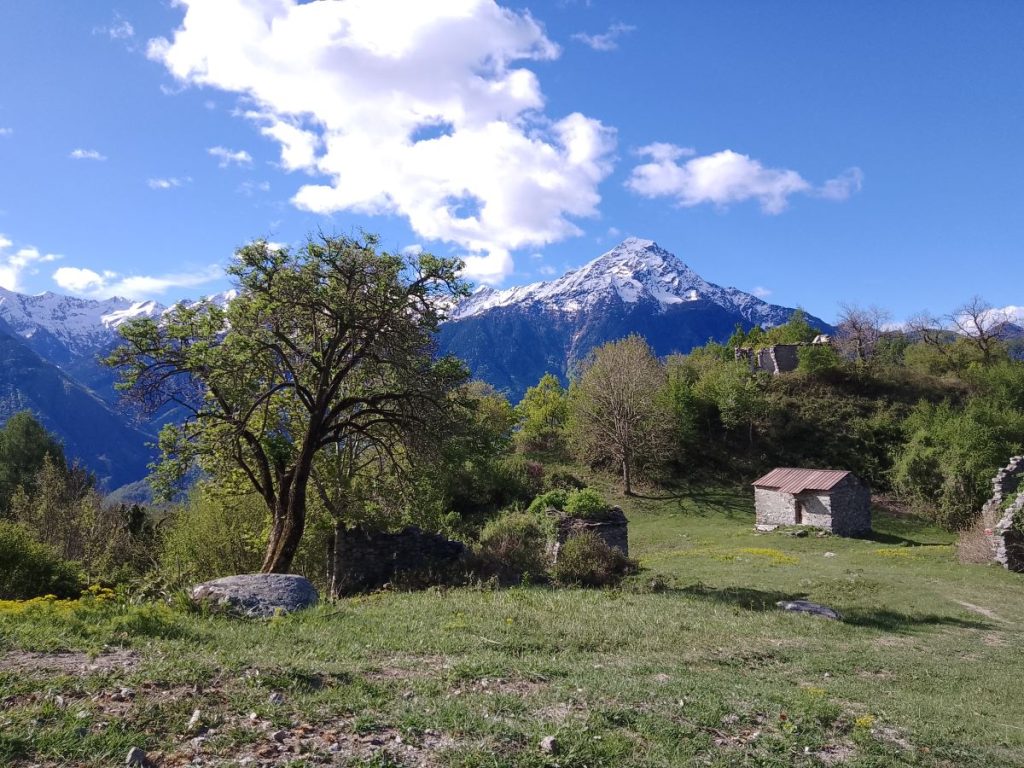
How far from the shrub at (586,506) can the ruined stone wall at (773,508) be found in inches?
908

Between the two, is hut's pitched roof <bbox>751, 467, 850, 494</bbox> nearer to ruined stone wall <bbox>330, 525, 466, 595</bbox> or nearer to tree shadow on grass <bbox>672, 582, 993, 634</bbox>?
tree shadow on grass <bbox>672, 582, 993, 634</bbox>

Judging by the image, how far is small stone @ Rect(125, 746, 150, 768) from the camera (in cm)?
459

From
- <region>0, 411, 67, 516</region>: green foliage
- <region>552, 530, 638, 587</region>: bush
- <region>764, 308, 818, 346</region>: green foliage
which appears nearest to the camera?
<region>552, 530, 638, 587</region>: bush

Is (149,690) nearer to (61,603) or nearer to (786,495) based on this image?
(61,603)

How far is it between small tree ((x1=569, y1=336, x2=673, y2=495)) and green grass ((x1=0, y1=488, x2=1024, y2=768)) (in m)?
38.3

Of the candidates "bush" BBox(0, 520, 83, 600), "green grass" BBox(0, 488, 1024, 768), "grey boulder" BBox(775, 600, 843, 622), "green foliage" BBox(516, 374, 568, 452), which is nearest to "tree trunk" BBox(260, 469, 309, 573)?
"green grass" BBox(0, 488, 1024, 768)

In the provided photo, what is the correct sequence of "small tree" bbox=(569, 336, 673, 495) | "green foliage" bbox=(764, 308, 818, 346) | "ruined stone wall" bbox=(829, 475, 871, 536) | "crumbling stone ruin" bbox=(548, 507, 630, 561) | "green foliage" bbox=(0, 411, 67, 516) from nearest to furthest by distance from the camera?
"crumbling stone ruin" bbox=(548, 507, 630, 561), "ruined stone wall" bbox=(829, 475, 871, 536), "small tree" bbox=(569, 336, 673, 495), "green foliage" bbox=(0, 411, 67, 516), "green foliage" bbox=(764, 308, 818, 346)

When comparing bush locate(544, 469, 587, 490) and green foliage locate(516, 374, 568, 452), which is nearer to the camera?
bush locate(544, 469, 587, 490)

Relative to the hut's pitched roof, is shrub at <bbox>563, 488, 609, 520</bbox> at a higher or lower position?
higher

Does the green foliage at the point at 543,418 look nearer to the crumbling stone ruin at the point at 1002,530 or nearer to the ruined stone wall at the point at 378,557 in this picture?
the crumbling stone ruin at the point at 1002,530

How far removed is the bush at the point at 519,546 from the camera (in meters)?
19.2

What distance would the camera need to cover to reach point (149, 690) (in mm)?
5906

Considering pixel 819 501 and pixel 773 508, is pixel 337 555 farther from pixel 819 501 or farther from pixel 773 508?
pixel 773 508

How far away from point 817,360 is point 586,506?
5498 cm
